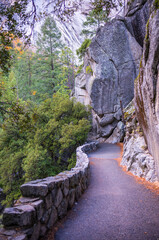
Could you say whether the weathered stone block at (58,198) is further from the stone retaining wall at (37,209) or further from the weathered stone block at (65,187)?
the weathered stone block at (65,187)

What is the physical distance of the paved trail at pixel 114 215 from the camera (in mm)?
3076

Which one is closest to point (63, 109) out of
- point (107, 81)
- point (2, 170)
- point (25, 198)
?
point (2, 170)

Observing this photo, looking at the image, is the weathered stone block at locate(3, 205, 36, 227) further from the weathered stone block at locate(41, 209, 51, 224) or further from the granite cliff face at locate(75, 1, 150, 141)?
the granite cliff face at locate(75, 1, 150, 141)

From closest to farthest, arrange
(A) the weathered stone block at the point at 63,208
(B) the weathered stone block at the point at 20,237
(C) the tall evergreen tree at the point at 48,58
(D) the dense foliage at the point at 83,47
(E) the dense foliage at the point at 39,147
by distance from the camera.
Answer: (B) the weathered stone block at the point at 20,237 < (A) the weathered stone block at the point at 63,208 < (E) the dense foliage at the point at 39,147 < (C) the tall evergreen tree at the point at 48,58 < (D) the dense foliage at the point at 83,47

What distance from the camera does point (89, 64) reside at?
2691 centimetres

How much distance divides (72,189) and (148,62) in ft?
14.3

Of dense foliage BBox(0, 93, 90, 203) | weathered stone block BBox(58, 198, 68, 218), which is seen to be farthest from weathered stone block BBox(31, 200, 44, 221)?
dense foliage BBox(0, 93, 90, 203)

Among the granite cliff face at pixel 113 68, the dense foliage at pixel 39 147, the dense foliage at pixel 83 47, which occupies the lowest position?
the dense foliage at pixel 39 147

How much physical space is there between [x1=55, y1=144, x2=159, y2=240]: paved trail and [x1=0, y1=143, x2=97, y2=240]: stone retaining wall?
1.02 ft

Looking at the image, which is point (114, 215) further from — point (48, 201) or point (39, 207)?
point (39, 207)

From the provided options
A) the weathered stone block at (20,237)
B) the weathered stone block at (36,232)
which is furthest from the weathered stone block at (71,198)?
the weathered stone block at (20,237)

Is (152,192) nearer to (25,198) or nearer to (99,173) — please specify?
(99,173)

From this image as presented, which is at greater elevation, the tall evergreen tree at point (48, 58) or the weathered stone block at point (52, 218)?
the tall evergreen tree at point (48, 58)

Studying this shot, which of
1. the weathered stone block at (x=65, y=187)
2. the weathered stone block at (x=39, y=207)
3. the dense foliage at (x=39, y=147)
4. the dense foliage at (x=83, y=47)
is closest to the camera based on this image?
the weathered stone block at (x=39, y=207)
